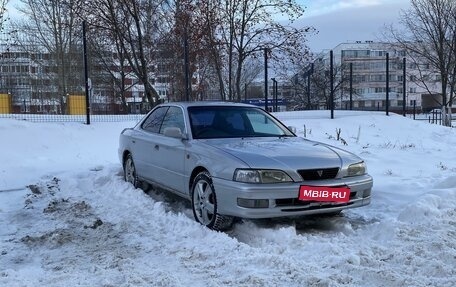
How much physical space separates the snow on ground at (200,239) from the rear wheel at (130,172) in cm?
14

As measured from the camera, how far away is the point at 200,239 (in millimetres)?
4773

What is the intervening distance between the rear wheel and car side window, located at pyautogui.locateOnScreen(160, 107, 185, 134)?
3.34ft

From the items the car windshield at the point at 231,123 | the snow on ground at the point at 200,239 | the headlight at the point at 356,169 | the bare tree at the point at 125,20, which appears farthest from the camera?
the bare tree at the point at 125,20

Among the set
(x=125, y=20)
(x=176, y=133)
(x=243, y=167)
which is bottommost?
(x=243, y=167)

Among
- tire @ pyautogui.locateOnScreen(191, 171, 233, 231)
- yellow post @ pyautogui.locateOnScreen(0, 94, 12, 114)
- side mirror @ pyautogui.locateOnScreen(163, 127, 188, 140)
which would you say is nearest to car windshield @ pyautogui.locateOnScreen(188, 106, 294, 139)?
side mirror @ pyautogui.locateOnScreen(163, 127, 188, 140)

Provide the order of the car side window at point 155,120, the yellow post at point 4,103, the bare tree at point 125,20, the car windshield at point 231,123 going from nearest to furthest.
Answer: the car windshield at point 231,123 → the car side window at point 155,120 → the yellow post at point 4,103 → the bare tree at point 125,20

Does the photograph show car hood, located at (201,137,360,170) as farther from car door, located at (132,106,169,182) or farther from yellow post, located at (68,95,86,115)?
yellow post, located at (68,95,86,115)

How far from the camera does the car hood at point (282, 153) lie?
15.8 ft

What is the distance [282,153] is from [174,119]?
1.98 metres

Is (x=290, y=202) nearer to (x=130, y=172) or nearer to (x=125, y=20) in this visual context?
(x=130, y=172)

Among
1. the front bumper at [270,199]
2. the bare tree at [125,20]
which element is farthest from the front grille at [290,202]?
the bare tree at [125,20]

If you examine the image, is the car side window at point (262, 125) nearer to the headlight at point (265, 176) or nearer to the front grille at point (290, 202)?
the headlight at point (265, 176)

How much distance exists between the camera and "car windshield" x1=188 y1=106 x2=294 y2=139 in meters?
6.00

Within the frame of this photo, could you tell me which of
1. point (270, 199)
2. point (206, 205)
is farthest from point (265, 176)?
point (206, 205)
